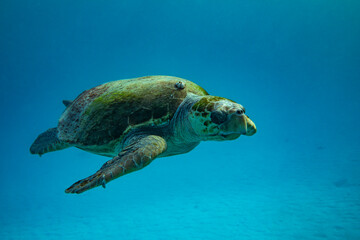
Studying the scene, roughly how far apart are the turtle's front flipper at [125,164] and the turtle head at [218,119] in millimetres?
579

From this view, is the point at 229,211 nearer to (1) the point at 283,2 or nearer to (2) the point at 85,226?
(2) the point at 85,226

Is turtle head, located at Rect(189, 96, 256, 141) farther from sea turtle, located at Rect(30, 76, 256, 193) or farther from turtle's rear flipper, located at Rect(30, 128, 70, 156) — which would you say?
turtle's rear flipper, located at Rect(30, 128, 70, 156)

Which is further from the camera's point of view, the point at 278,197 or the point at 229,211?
the point at 278,197

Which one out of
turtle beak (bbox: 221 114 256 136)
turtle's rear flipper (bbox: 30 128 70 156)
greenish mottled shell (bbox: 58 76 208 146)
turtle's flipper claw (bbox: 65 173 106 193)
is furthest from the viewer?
turtle's rear flipper (bbox: 30 128 70 156)

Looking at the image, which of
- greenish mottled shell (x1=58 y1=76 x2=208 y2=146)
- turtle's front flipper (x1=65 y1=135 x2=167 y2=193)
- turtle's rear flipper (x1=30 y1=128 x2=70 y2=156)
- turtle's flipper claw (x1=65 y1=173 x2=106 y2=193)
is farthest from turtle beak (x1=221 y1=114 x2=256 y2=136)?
turtle's rear flipper (x1=30 y1=128 x2=70 y2=156)

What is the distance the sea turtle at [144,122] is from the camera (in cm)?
257

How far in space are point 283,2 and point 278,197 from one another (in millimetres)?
52499

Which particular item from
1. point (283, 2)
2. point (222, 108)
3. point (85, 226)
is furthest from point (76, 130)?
point (283, 2)

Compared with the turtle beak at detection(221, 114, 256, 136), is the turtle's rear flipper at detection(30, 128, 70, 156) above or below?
above

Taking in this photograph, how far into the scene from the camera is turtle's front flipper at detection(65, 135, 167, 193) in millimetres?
2242

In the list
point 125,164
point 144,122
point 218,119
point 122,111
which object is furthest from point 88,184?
point 218,119

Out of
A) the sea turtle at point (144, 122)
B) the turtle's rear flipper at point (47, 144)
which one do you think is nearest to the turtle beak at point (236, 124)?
the sea turtle at point (144, 122)

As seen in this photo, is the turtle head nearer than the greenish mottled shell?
Yes

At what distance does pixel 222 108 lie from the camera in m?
2.64
